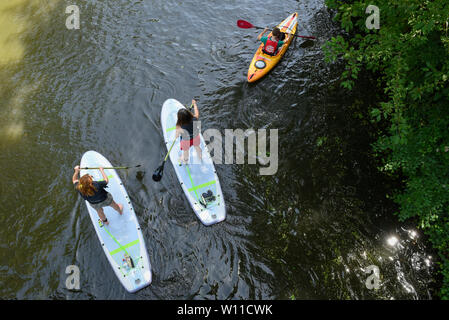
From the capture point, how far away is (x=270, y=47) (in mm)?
9945

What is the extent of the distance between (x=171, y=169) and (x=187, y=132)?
1.46 m

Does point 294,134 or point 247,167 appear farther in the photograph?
point 294,134

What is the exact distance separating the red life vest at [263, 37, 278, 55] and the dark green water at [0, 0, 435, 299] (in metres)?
0.76

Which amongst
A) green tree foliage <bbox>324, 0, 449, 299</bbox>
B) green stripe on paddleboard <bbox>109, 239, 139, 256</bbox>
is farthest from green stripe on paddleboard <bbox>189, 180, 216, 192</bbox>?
green tree foliage <bbox>324, 0, 449, 299</bbox>

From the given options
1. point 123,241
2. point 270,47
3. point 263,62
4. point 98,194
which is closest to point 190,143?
point 98,194

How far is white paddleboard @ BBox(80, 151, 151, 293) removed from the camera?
20.3 feet

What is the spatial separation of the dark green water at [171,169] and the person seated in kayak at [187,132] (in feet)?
2.64

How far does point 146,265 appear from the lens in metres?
6.36

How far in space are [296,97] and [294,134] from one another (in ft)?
5.32

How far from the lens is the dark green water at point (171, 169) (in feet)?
21.0

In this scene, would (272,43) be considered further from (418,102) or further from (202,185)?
(202,185)

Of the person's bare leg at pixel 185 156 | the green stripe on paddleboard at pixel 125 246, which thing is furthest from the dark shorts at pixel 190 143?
the green stripe on paddleboard at pixel 125 246
